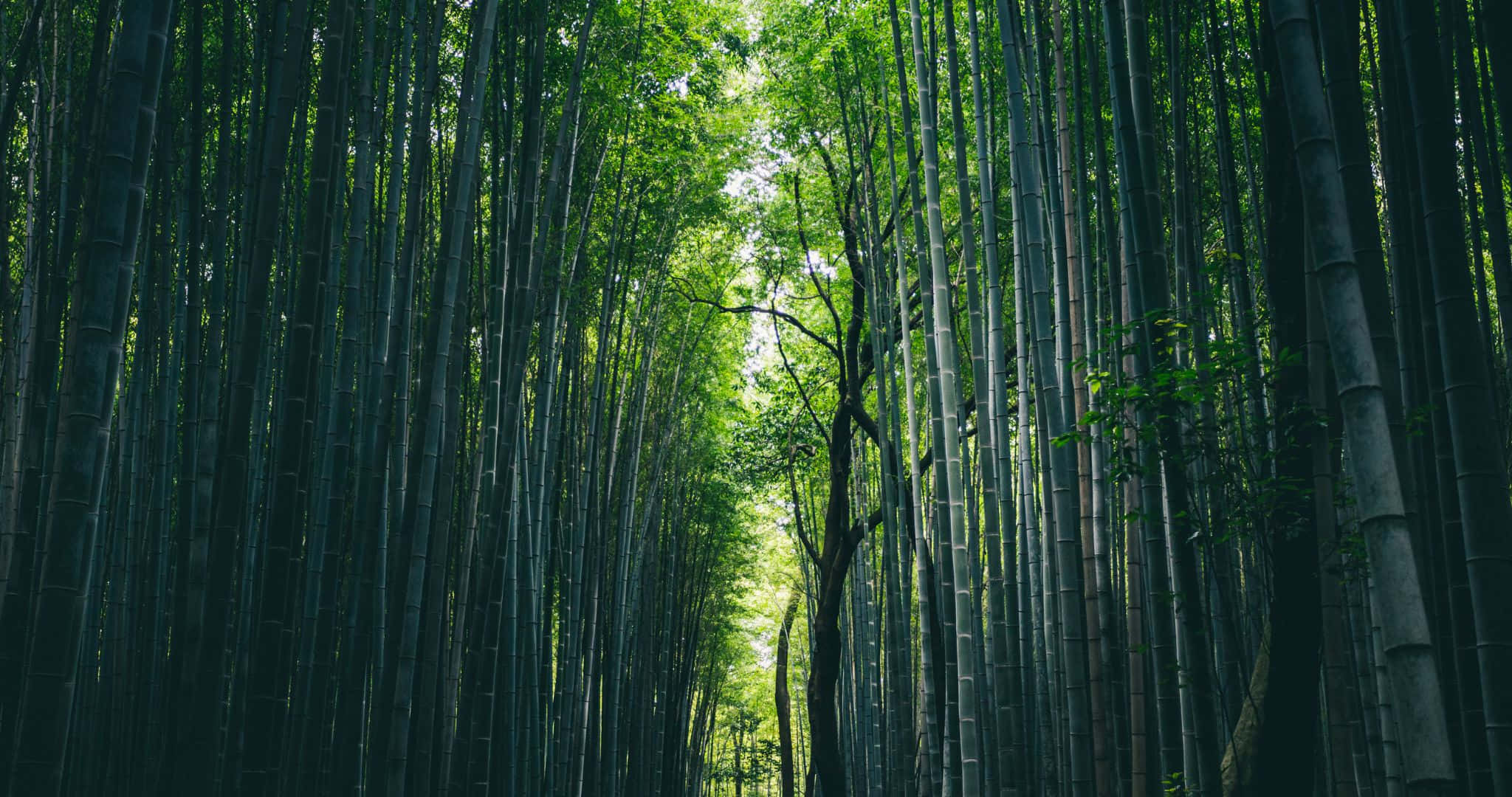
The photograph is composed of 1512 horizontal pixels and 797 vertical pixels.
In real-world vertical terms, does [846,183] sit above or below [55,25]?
above

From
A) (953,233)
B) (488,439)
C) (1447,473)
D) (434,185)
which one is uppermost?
(953,233)

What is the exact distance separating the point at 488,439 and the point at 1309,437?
2.67 meters

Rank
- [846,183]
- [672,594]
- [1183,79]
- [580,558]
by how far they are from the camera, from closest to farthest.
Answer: [1183,79] → [580,558] → [846,183] → [672,594]

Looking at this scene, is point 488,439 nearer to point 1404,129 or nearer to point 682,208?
point 1404,129

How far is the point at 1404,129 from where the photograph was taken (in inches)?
89.6

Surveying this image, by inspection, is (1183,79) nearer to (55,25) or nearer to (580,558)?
(580,558)

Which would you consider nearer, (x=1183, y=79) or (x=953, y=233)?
(x=1183, y=79)

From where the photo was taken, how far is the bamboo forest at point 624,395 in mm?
1670

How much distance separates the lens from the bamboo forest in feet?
5.48

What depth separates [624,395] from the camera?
22.3 ft

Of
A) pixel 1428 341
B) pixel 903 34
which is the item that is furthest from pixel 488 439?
pixel 903 34

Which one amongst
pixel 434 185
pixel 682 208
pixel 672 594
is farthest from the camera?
pixel 672 594

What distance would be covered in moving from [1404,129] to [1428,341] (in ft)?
1.68

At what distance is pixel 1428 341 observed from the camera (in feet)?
7.21
